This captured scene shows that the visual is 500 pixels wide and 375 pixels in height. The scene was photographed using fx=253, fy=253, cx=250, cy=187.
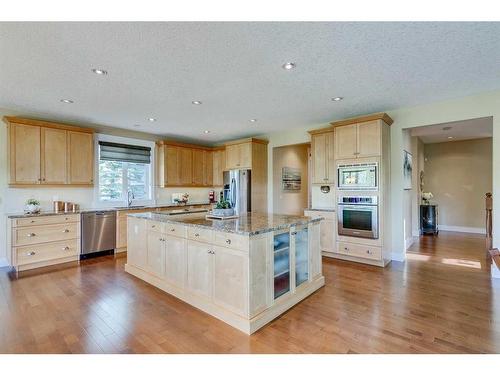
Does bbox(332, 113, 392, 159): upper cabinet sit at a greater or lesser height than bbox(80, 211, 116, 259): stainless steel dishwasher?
greater

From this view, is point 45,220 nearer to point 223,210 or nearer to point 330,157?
point 223,210

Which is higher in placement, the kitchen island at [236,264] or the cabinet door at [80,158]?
the cabinet door at [80,158]

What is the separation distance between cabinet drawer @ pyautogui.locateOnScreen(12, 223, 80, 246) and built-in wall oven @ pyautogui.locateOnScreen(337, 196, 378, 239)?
4.55 meters

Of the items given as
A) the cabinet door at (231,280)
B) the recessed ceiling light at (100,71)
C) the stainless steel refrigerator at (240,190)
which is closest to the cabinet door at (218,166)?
the stainless steel refrigerator at (240,190)

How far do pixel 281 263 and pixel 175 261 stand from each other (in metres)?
1.22

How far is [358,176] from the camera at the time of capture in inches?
164

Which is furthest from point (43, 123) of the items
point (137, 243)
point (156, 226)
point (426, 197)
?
point (426, 197)

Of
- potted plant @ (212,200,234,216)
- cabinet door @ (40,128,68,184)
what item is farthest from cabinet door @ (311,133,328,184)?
cabinet door @ (40,128,68,184)

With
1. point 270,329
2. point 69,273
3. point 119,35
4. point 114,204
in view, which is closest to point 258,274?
point 270,329

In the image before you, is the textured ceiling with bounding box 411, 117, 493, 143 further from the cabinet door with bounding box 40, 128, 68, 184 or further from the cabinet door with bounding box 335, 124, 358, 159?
the cabinet door with bounding box 40, 128, 68, 184

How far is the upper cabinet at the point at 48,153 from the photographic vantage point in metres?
4.02

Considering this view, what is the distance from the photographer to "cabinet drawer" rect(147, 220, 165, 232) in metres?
3.09

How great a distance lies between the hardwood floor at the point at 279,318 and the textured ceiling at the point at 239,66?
8.11 ft

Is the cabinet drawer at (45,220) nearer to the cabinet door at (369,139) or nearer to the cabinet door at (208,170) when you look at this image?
the cabinet door at (208,170)
